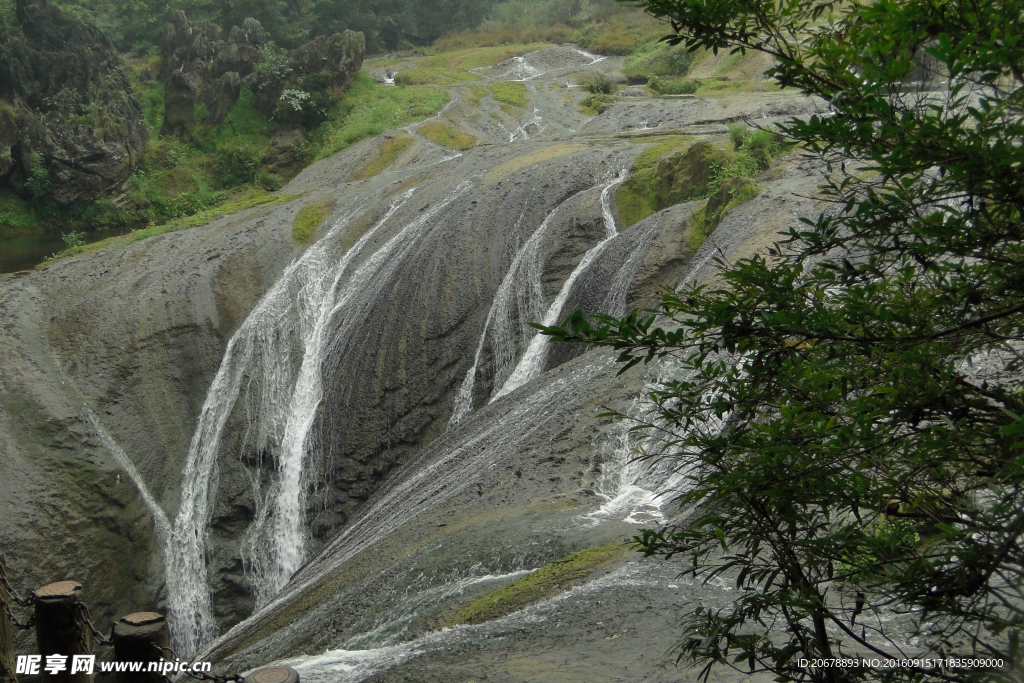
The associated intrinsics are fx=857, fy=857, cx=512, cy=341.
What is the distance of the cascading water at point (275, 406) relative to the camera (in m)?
14.5

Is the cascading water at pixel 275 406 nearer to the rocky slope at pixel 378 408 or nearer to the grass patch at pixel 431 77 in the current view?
the rocky slope at pixel 378 408

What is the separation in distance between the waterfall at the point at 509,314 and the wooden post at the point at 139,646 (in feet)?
34.8

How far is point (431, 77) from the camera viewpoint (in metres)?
35.5

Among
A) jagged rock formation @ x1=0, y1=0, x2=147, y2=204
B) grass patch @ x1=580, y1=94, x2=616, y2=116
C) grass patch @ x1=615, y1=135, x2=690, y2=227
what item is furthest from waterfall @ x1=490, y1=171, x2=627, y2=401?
jagged rock formation @ x1=0, y1=0, x2=147, y2=204

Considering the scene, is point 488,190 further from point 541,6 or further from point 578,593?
point 541,6

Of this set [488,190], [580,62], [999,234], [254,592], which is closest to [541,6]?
[580,62]

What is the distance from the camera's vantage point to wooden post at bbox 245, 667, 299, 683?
418 cm

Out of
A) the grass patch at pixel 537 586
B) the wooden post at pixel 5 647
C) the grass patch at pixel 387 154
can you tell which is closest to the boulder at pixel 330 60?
the grass patch at pixel 387 154

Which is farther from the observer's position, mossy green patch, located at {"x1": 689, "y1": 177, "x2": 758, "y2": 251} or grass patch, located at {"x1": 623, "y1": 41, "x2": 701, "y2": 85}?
grass patch, located at {"x1": 623, "y1": 41, "x2": 701, "y2": 85}

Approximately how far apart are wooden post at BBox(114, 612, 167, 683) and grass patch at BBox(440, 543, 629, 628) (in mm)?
3380

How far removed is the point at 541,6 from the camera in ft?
162

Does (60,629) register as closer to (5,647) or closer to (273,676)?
(5,647)

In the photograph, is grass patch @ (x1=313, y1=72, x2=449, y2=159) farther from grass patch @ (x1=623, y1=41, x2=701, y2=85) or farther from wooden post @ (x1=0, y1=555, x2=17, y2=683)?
Answer: wooden post @ (x1=0, y1=555, x2=17, y2=683)

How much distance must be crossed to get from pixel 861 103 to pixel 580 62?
129 feet
